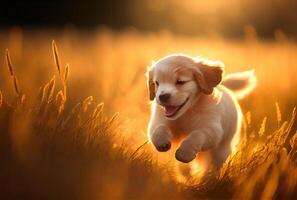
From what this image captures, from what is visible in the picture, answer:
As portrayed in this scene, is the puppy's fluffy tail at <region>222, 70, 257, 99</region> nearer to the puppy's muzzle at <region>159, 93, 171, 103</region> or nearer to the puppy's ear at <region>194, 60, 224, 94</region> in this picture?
the puppy's ear at <region>194, 60, 224, 94</region>

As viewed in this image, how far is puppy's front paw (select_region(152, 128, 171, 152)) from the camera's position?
15.4 feet

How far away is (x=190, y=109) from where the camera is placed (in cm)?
525

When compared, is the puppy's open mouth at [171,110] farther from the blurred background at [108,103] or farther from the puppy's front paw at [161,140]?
the blurred background at [108,103]

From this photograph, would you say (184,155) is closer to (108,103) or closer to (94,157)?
(94,157)

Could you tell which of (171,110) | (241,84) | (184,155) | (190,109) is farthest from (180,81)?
(241,84)

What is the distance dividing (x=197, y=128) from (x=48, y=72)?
1.60 meters

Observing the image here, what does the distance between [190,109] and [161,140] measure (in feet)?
1.86

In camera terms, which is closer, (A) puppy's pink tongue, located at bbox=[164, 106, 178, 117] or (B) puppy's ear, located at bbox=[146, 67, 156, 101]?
(A) puppy's pink tongue, located at bbox=[164, 106, 178, 117]

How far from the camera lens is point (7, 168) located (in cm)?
399

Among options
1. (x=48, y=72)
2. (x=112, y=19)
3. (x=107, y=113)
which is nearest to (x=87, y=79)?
(x=48, y=72)

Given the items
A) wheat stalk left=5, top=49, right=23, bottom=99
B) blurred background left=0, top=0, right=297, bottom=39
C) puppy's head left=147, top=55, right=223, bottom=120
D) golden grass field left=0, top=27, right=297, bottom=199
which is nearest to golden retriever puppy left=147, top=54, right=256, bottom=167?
puppy's head left=147, top=55, right=223, bottom=120

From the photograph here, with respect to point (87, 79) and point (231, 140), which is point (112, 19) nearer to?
point (87, 79)

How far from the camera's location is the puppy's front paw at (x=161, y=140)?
4.70 metres

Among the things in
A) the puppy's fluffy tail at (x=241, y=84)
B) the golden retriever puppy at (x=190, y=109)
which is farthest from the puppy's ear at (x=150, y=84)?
the puppy's fluffy tail at (x=241, y=84)
